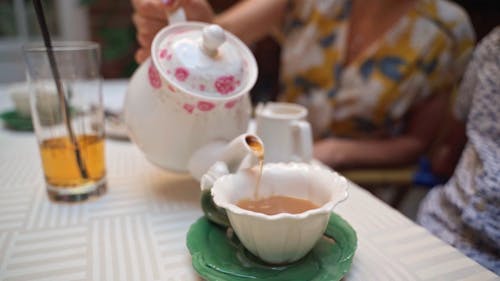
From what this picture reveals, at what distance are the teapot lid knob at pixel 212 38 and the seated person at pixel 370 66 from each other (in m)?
0.55

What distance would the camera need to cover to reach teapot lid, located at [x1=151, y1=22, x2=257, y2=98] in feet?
1.59

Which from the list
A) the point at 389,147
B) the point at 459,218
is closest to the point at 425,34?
the point at 389,147

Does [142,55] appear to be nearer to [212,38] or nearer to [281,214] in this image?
[212,38]

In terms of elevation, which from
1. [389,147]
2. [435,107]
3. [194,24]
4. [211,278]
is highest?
[194,24]

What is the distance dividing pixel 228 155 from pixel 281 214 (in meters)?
0.14

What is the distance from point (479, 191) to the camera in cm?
57

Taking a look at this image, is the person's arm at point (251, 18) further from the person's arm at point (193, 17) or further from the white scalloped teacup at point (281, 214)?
the white scalloped teacup at point (281, 214)

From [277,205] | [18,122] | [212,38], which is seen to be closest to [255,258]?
[277,205]

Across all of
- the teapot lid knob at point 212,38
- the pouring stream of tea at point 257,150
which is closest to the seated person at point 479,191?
the pouring stream of tea at point 257,150

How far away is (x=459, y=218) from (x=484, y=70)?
29cm

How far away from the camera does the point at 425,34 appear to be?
Result: 1.10 meters

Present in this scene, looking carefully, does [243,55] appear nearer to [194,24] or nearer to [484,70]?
[194,24]

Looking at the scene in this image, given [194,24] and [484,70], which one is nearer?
[194,24]

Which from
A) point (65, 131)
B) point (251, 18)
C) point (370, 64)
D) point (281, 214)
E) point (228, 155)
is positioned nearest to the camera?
point (281, 214)
